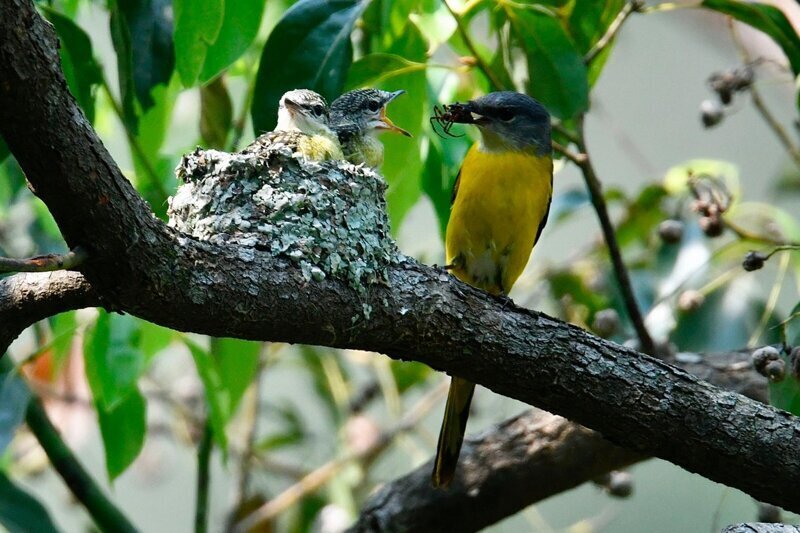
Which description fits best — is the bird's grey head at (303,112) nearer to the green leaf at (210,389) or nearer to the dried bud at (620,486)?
the green leaf at (210,389)

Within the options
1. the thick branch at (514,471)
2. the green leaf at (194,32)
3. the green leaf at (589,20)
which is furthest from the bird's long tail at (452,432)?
the green leaf at (194,32)

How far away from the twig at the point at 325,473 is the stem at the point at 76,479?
5.53ft

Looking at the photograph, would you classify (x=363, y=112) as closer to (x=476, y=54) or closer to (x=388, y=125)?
(x=388, y=125)

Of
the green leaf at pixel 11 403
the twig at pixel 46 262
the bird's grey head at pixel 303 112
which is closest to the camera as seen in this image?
the twig at pixel 46 262

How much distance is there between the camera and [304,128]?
153 inches

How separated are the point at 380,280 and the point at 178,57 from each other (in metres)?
0.92

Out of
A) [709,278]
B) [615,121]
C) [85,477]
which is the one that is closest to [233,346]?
[85,477]

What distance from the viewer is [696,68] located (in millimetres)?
9945

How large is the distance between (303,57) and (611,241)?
1470mm

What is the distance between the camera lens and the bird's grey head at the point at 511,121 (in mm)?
4031

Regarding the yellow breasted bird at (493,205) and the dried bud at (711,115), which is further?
the dried bud at (711,115)

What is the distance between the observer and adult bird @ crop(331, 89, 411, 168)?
4113mm

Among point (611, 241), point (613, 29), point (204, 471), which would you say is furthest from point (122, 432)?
point (613, 29)

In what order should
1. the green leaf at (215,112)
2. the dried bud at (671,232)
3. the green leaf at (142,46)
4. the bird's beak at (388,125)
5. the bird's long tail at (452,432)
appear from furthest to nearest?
the dried bud at (671,232) → the green leaf at (215,112) → the bird's long tail at (452,432) → the bird's beak at (388,125) → the green leaf at (142,46)
